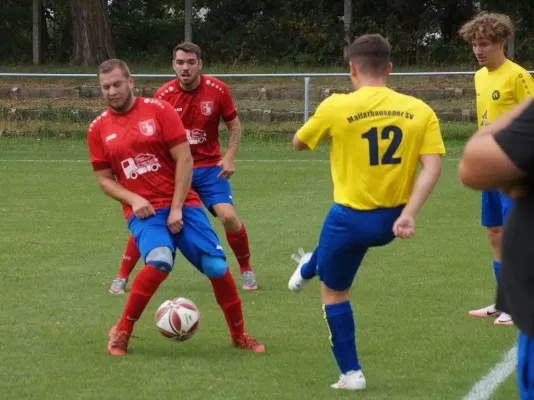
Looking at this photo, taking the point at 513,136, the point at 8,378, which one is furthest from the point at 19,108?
the point at 513,136

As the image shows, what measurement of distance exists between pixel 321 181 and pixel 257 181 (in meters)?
0.92

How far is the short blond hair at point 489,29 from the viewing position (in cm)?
686

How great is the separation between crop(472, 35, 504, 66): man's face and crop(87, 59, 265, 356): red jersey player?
1.99 metres

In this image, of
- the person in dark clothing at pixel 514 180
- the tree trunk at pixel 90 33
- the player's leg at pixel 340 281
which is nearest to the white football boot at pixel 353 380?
the player's leg at pixel 340 281

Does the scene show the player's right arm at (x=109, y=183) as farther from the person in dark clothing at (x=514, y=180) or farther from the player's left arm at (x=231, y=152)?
the person in dark clothing at (x=514, y=180)

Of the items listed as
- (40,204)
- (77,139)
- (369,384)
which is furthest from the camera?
(77,139)

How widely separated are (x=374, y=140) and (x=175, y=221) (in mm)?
1545

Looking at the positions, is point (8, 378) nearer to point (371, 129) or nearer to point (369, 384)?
point (369, 384)

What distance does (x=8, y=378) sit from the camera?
606cm

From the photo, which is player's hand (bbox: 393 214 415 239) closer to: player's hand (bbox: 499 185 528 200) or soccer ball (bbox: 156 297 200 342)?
soccer ball (bbox: 156 297 200 342)

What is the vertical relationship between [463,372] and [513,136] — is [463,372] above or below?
below

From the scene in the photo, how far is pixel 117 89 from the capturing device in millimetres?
6430

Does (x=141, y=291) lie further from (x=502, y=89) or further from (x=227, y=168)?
(x=502, y=89)

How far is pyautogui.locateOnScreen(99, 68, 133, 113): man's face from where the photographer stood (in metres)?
6.40
